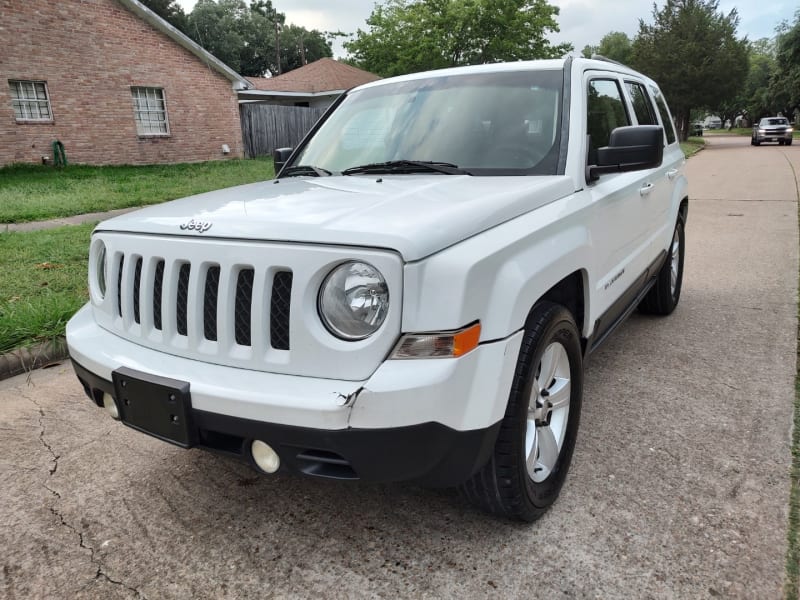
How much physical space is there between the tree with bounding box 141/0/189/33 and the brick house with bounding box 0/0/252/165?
91.3ft

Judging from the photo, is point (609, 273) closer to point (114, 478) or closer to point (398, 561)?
point (398, 561)

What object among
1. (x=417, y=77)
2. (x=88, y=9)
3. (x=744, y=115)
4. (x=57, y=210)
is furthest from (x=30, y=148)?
(x=744, y=115)

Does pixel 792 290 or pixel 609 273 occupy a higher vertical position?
pixel 609 273

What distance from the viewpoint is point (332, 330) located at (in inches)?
73.3

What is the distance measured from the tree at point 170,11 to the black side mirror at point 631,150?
46.7 m

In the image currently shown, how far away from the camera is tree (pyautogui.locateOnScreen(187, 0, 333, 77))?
54969mm

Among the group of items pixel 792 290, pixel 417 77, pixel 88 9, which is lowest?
pixel 792 290

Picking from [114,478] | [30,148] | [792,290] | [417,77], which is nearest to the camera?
[114,478]

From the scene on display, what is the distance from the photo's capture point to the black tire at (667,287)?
4.81 m

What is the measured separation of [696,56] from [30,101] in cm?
3436

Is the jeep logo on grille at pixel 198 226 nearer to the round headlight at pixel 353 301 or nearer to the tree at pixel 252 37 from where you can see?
the round headlight at pixel 353 301

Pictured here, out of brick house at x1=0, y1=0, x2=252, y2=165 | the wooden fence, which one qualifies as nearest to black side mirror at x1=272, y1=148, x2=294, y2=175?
brick house at x1=0, y1=0, x2=252, y2=165

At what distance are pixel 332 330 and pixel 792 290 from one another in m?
5.25

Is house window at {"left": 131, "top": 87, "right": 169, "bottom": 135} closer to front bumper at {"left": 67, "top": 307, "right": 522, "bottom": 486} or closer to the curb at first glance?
the curb
